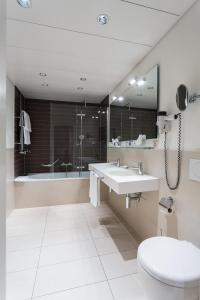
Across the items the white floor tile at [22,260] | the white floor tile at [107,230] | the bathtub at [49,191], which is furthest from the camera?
the bathtub at [49,191]

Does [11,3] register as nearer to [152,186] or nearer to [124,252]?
[152,186]

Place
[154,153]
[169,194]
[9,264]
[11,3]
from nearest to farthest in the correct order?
[11,3] → [169,194] → [9,264] → [154,153]

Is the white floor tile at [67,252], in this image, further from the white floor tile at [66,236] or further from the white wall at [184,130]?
the white wall at [184,130]

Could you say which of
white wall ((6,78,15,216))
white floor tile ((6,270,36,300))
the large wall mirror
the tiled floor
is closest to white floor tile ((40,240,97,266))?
the tiled floor

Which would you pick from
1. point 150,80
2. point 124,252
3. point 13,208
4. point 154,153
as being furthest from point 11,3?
point 13,208

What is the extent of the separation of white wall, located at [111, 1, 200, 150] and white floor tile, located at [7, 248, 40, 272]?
183 centimetres

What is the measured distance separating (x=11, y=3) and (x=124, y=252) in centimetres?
264

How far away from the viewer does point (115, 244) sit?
2111 millimetres

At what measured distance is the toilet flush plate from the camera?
1.30 m

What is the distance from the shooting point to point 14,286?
147 centimetres

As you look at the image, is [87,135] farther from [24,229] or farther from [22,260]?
[22,260]

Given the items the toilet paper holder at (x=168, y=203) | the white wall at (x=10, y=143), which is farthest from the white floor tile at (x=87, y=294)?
the white wall at (x=10, y=143)

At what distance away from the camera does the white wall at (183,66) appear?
4.43 ft

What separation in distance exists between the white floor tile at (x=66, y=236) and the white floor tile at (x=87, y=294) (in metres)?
0.76
